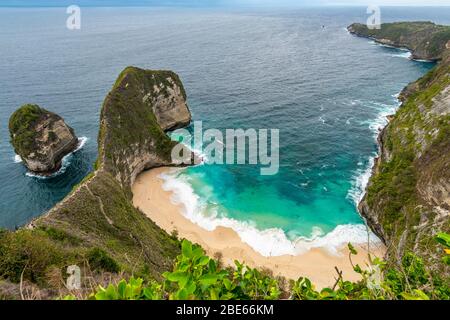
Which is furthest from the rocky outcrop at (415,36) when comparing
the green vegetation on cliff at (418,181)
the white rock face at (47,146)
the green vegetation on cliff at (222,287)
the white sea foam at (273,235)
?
the green vegetation on cliff at (222,287)

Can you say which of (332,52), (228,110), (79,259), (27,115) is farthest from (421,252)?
(332,52)

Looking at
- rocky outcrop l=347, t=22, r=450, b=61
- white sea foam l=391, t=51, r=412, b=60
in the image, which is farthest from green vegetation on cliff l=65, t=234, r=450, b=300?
white sea foam l=391, t=51, r=412, b=60

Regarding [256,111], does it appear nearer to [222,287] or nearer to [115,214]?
[115,214]

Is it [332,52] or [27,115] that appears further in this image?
[332,52]

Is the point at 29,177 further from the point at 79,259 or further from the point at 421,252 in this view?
the point at 421,252

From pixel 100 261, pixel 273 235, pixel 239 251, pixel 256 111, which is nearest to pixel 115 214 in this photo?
pixel 100 261
